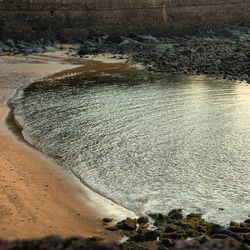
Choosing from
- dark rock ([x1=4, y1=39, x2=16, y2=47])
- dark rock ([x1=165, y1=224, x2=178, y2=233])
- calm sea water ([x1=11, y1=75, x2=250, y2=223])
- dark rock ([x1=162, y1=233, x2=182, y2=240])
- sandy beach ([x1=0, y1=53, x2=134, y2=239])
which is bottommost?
calm sea water ([x1=11, y1=75, x2=250, y2=223])

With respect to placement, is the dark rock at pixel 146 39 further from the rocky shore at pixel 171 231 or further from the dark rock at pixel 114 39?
the rocky shore at pixel 171 231

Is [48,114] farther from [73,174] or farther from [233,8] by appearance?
[233,8]

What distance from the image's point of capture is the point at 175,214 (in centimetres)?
787

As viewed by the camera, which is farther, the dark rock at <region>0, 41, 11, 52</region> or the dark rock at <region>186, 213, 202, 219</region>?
the dark rock at <region>0, 41, 11, 52</region>

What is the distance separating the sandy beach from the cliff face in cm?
2574

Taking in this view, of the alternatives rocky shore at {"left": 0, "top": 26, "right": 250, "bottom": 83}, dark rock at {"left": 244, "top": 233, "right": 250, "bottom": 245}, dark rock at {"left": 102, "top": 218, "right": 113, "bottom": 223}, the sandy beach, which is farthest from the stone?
rocky shore at {"left": 0, "top": 26, "right": 250, "bottom": 83}

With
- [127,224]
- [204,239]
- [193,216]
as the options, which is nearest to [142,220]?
[127,224]

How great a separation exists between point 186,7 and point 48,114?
113ft

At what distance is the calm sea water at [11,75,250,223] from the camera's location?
9.11 meters

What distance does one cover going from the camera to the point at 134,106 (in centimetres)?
1720

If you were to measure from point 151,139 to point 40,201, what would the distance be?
4.84 meters

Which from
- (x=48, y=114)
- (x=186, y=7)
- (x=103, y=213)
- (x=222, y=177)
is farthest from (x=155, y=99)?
(x=186, y=7)

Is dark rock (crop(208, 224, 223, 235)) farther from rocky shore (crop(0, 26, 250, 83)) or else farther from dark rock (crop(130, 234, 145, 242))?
rocky shore (crop(0, 26, 250, 83))

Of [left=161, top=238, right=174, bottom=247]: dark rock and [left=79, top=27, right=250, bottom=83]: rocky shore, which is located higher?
[left=161, top=238, right=174, bottom=247]: dark rock
